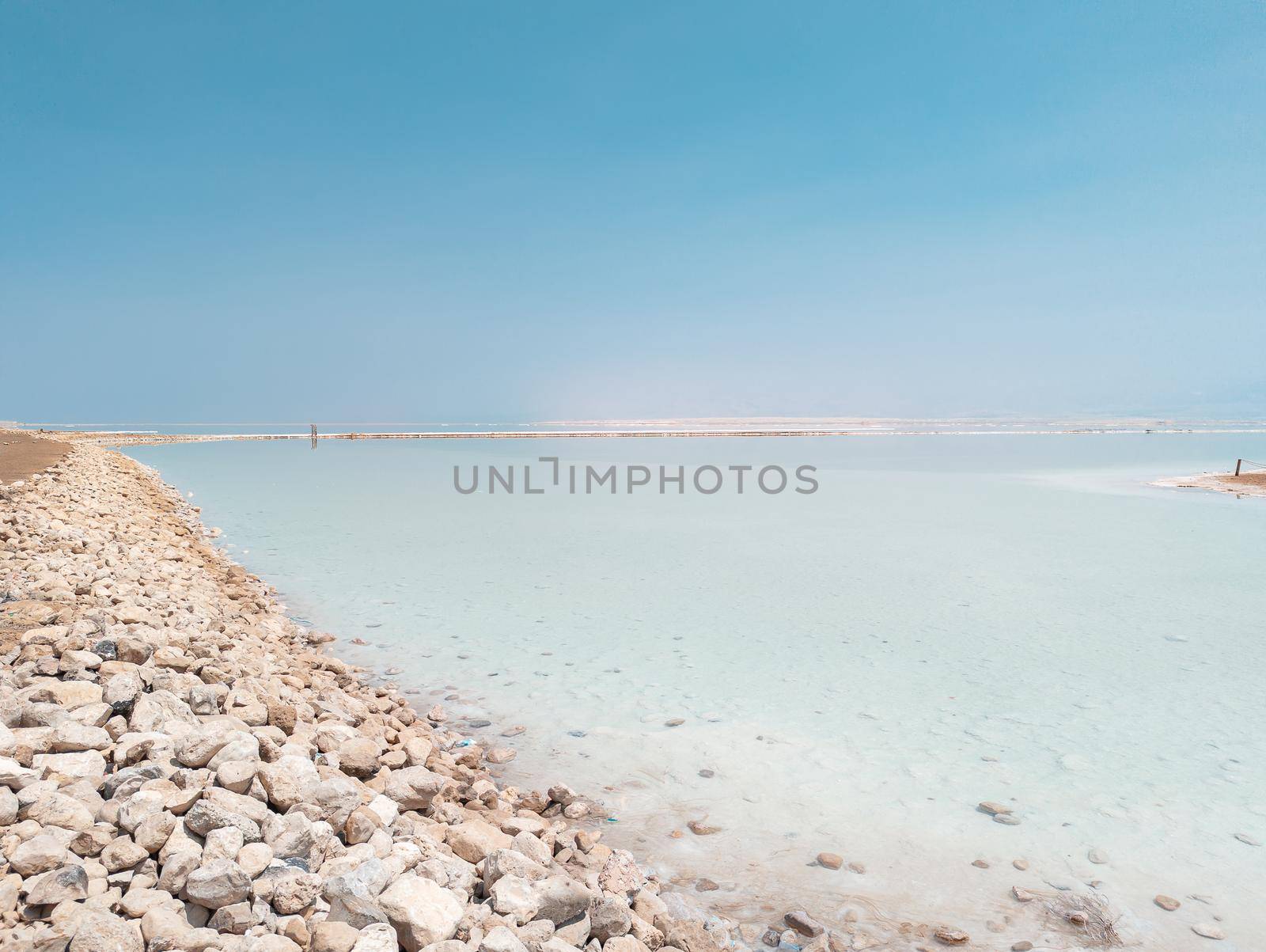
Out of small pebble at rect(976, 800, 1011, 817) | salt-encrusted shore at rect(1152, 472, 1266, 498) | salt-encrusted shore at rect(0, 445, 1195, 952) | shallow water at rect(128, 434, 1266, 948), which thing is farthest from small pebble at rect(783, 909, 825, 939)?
salt-encrusted shore at rect(1152, 472, 1266, 498)

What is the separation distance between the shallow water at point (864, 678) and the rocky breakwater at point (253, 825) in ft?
2.06

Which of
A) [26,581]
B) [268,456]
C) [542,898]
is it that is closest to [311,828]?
[542,898]

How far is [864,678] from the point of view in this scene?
546 centimetres

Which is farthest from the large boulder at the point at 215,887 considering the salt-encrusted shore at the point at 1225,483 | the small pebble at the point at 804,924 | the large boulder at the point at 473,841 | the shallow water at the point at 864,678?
the salt-encrusted shore at the point at 1225,483

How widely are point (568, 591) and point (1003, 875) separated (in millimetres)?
5393

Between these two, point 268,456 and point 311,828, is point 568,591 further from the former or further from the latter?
point 268,456

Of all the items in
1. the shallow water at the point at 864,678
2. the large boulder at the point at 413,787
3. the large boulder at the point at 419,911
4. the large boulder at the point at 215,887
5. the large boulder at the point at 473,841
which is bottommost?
the shallow water at the point at 864,678

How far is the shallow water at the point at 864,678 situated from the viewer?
324 cm

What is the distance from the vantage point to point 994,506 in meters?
15.0

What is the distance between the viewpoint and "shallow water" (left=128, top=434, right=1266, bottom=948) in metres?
3.24

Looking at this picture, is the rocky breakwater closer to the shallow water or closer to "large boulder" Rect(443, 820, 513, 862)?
"large boulder" Rect(443, 820, 513, 862)

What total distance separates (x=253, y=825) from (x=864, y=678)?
14.0 ft

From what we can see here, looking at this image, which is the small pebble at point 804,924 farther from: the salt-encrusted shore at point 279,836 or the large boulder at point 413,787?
the large boulder at point 413,787

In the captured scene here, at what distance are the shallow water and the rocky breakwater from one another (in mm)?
627
